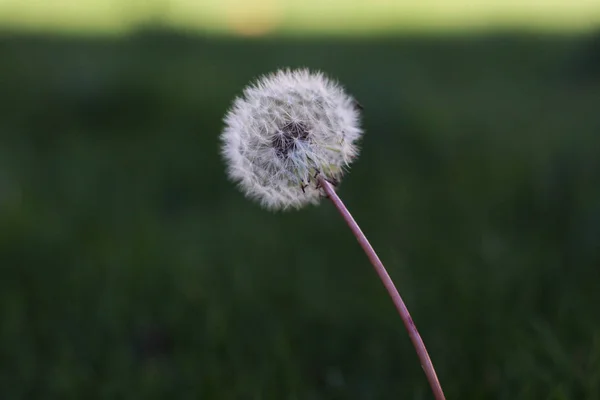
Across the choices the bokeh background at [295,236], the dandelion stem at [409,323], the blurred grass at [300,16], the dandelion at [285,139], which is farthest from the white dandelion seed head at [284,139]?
the blurred grass at [300,16]

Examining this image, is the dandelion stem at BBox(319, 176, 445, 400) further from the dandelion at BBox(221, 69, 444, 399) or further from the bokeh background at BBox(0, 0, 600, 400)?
the bokeh background at BBox(0, 0, 600, 400)

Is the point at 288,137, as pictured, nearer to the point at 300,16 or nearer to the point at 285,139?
the point at 285,139

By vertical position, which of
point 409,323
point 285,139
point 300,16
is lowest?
point 409,323

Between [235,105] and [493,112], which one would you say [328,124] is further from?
[493,112]

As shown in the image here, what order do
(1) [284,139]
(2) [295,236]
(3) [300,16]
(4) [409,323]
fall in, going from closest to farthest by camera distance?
(4) [409,323] < (1) [284,139] < (2) [295,236] < (3) [300,16]

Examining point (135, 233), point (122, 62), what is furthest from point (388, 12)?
point (135, 233)

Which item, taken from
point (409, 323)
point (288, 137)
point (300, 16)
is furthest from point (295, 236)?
point (300, 16)

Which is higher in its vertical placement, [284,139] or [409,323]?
[284,139]
